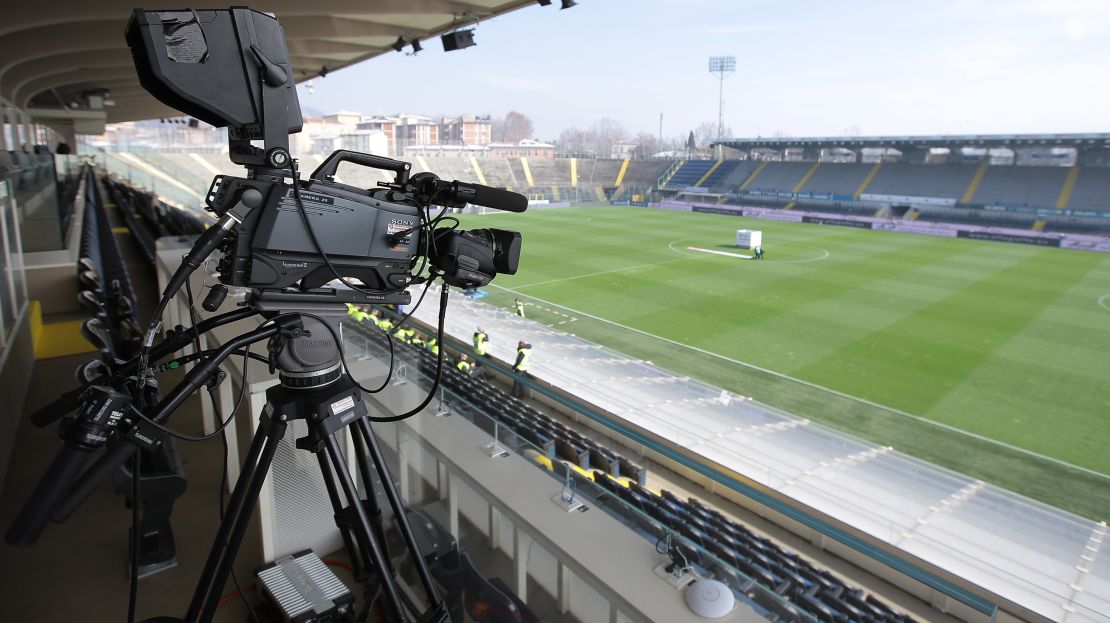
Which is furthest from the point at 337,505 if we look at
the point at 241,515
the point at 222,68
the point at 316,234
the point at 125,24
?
the point at 125,24

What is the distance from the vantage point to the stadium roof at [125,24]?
567 centimetres

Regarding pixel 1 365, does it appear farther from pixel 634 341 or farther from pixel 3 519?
pixel 634 341

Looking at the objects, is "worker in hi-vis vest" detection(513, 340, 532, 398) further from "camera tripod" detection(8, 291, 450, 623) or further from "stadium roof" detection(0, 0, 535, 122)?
"camera tripod" detection(8, 291, 450, 623)

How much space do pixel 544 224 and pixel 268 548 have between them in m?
29.1

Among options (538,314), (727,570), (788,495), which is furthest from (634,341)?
(727,570)

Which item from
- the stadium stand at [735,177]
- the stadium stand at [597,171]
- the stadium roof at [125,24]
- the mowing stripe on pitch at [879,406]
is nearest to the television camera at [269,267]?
the stadium roof at [125,24]

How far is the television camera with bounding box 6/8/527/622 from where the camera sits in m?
1.11

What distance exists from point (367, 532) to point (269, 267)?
2.06 ft

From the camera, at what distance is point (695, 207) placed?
131 feet

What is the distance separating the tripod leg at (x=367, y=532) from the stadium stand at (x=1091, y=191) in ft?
122

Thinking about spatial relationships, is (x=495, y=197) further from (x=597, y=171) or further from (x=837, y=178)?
(x=597, y=171)

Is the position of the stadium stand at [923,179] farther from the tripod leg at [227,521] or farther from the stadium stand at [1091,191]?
the tripod leg at [227,521]

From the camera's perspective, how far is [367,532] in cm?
146

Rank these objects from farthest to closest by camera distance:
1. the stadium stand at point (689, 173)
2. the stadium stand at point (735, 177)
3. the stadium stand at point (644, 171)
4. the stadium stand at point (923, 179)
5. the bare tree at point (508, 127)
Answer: the stadium stand at point (644, 171)
the stadium stand at point (689, 173)
the stadium stand at point (735, 177)
the stadium stand at point (923, 179)
the bare tree at point (508, 127)
